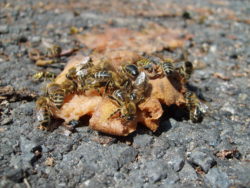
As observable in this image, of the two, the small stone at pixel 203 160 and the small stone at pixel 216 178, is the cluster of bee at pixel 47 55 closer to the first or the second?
the small stone at pixel 203 160

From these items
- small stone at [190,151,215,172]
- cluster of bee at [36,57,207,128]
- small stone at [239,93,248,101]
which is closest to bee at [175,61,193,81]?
cluster of bee at [36,57,207,128]

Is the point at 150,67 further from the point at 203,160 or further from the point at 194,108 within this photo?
the point at 203,160

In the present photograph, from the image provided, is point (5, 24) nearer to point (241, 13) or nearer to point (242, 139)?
point (242, 139)

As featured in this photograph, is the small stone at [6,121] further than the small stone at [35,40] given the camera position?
No

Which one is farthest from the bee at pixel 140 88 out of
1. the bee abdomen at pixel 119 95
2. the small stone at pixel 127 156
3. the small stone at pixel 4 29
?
the small stone at pixel 4 29

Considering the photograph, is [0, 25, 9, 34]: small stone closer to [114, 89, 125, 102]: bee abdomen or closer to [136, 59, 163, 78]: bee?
[136, 59, 163, 78]: bee

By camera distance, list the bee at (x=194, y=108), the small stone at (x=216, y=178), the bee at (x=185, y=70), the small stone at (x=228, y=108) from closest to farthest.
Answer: the small stone at (x=216, y=178) < the bee at (x=194, y=108) < the bee at (x=185, y=70) < the small stone at (x=228, y=108)

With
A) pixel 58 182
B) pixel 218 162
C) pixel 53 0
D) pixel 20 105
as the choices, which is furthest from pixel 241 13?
pixel 58 182
